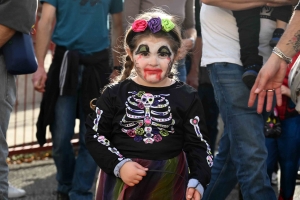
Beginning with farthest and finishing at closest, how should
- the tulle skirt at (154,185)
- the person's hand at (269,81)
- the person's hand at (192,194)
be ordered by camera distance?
the person's hand at (269,81) → the tulle skirt at (154,185) → the person's hand at (192,194)

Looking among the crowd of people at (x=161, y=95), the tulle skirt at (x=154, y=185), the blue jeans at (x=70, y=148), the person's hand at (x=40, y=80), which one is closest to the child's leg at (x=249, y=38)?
the crowd of people at (x=161, y=95)

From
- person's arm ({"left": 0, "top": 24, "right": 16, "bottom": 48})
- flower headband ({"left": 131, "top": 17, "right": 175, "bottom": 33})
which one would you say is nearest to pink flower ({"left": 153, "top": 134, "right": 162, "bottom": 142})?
flower headband ({"left": 131, "top": 17, "right": 175, "bottom": 33})

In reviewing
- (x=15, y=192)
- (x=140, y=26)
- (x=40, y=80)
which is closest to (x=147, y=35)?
(x=140, y=26)

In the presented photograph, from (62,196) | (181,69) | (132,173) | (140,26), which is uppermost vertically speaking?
(140,26)

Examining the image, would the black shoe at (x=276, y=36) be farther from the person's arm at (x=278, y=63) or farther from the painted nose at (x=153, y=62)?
the painted nose at (x=153, y=62)

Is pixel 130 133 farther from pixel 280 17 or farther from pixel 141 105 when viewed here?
pixel 280 17

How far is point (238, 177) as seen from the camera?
4633 mm

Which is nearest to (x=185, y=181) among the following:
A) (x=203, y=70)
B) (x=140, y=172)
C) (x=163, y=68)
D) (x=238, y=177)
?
(x=140, y=172)

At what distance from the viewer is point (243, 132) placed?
14.9ft

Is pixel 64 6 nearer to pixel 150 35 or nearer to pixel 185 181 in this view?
pixel 150 35

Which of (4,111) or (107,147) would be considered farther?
(4,111)

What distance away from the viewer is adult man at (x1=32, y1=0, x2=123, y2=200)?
18.9ft

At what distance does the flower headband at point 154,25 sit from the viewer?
394 cm

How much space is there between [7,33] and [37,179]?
10.8 feet
